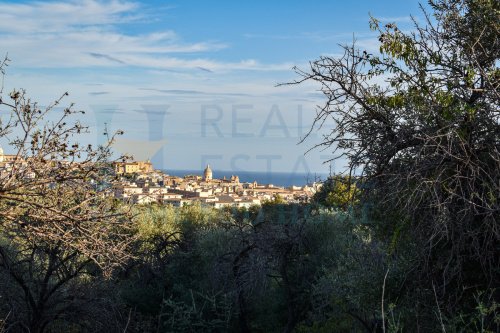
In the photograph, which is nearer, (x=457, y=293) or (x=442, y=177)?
(x=442, y=177)

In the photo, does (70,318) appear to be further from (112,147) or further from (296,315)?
(296,315)

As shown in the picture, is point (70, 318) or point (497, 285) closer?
point (497, 285)

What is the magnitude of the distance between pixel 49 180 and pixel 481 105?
565 cm

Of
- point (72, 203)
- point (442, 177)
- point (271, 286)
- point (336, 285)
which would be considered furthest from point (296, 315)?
point (442, 177)

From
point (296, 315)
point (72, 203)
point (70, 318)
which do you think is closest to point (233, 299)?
point (296, 315)

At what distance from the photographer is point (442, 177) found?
6957 mm

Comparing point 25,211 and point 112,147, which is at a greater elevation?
point 112,147

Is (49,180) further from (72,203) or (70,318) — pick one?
(70,318)

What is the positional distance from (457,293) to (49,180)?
18.1 ft

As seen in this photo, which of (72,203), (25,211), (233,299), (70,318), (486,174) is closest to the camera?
(486,174)

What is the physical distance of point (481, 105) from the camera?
23.8 ft

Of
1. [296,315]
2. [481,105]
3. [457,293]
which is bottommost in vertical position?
[296,315]

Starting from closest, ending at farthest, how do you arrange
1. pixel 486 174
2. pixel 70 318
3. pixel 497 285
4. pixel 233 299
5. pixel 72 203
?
pixel 486 174
pixel 497 285
pixel 72 203
pixel 70 318
pixel 233 299

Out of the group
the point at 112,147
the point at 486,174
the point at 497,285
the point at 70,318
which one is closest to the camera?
the point at 486,174
